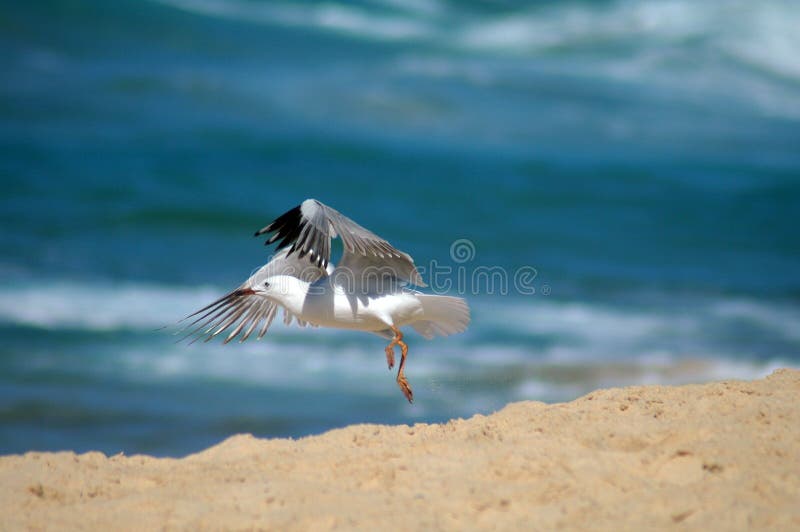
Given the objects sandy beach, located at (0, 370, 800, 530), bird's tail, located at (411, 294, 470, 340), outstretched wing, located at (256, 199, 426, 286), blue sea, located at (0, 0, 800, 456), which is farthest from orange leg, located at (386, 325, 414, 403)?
blue sea, located at (0, 0, 800, 456)

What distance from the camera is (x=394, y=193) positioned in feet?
54.1

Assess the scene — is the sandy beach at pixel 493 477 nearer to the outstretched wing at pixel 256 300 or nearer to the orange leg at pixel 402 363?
the orange leg at pixel 402 363

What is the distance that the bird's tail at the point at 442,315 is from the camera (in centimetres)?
570

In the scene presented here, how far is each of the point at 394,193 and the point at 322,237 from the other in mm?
11573

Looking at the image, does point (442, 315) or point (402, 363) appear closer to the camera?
point (402, 363)

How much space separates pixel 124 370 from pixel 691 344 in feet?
21.7

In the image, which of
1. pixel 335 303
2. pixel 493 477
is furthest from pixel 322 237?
pixel 493 477

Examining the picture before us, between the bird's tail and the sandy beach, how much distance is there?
1309mm

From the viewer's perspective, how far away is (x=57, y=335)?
33.4ft

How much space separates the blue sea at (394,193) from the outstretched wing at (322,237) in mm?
2924

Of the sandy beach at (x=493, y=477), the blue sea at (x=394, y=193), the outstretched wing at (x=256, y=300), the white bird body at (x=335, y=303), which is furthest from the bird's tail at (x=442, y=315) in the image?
the blue sea at (x=394, y=193)

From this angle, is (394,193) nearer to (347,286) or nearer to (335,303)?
(347,286)

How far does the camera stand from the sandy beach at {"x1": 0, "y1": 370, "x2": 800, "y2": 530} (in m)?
3.20

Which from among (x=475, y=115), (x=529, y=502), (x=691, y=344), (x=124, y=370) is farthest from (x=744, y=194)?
(x=529, y=502)
